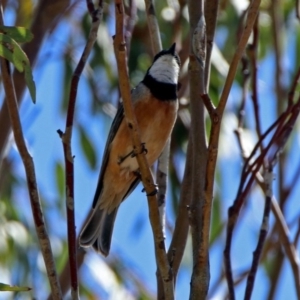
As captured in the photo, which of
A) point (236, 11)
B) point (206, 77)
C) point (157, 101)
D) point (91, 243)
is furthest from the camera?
point (236, 11)

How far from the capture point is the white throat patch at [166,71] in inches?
129

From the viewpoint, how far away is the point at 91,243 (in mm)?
2908

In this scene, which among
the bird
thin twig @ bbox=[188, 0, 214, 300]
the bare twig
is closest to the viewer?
thin twig @ bbox=[188, 0, 214, 300]

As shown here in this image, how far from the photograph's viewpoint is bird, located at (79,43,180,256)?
3000 millimetres

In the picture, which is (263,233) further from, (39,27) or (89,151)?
(89,151)

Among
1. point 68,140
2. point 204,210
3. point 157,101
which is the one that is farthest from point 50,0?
point 204,210

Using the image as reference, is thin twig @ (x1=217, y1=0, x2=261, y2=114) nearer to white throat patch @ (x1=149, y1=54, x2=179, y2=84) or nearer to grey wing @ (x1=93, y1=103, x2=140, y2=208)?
grey wing @ (x1=93, y1=103, x2=140, y2=208)

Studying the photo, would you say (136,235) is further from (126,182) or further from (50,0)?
(50,0)

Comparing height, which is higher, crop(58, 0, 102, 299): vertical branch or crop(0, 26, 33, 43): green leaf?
crop(0, 26, 33, 43): green leaf

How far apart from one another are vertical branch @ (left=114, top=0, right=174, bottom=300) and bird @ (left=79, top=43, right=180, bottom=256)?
1.10 metres

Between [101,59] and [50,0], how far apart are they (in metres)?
1.11

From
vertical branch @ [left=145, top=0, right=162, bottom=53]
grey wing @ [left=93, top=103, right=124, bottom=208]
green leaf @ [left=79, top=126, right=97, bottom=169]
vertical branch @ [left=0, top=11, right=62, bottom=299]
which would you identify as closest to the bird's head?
grey wing @ [left=93, top=103, right=124, bottom=208]

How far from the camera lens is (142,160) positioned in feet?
6.12

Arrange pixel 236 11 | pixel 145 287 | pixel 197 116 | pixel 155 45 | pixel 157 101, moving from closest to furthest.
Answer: pixel 197 116 < pixel 155 45 < pixel 157 101 < pixel 236 11 < pixel 145 287
